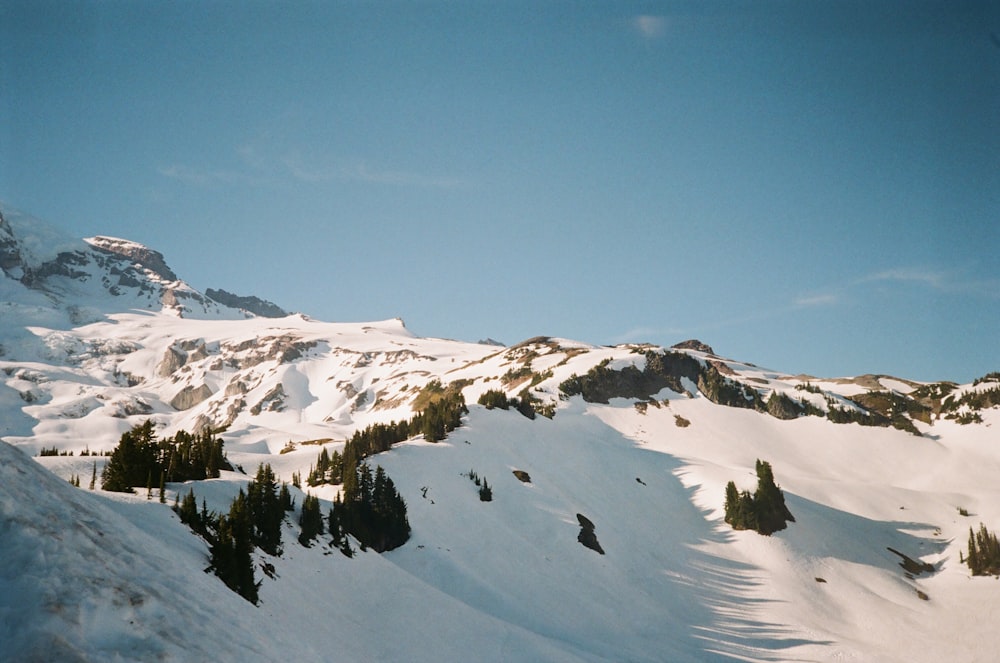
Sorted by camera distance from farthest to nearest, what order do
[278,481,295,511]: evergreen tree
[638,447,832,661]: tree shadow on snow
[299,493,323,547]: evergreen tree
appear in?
[638,447,832,661]: tree shadow on snow, [299,493,323,547]: evergreen tree, [278,481,295,511]: evergreen tree

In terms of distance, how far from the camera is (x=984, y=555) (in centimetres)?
5556

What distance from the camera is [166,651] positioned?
7703 mm

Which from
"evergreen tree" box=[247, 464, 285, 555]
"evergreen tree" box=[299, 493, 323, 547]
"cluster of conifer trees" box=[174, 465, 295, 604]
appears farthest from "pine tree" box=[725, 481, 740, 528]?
"evergreen tree" box=[247, 464, 285, 555]

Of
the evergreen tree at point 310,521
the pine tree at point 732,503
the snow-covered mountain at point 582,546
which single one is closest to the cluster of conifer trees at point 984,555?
the snow-covered mountain at point 582,546

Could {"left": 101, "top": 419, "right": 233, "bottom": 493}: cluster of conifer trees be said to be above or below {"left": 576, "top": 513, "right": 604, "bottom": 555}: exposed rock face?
above

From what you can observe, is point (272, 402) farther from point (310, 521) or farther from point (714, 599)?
point (310, 521)

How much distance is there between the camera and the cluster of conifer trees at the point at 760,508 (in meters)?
56.7

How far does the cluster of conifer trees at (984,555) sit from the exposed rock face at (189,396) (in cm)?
20896

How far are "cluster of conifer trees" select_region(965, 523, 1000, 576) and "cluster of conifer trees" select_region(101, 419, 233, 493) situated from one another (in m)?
72.1

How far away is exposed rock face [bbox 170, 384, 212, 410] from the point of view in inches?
7475

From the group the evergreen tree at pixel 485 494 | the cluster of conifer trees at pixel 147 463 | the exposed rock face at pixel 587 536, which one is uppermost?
the cluster of conifer trees at pixel 147 463

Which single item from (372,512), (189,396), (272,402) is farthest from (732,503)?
(189,396)

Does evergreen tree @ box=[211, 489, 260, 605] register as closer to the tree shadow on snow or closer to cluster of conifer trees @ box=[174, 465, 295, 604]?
cluster of conifer trees @ box=[174, 465, 295, 604]

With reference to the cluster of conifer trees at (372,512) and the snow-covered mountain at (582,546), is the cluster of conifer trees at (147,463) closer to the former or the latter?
the snow-covered mountain at (582,546)
